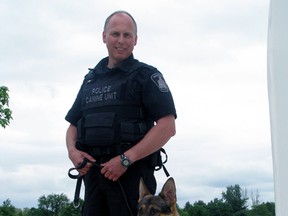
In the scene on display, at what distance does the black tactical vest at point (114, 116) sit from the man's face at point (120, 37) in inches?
5.1

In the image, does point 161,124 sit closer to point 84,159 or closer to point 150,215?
point 84,159

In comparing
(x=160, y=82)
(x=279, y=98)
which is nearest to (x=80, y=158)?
(x=160, y=82)

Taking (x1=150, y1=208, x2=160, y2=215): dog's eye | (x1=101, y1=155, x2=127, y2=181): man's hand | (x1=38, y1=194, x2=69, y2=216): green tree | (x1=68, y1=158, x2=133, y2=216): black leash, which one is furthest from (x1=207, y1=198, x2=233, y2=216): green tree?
(x1=38, y1=194, x2=69, y2=216): green tree

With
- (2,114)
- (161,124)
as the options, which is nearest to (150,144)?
(161,124)

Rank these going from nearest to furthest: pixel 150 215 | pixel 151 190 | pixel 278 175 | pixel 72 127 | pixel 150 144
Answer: pixel 278 175
pixel 150 144
pixel 151 190
pixel 72 127
pixel 150 215

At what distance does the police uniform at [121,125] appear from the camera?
3793 mm

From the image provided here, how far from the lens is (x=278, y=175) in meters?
1.55

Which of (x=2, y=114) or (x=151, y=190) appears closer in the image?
(x=151, y=190)

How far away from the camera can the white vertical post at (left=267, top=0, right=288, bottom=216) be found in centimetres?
154

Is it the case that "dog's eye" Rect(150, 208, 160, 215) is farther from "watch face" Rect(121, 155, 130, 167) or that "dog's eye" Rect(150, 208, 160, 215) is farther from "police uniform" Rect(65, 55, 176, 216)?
"watch face" Rect(121, 155, 130, 167)

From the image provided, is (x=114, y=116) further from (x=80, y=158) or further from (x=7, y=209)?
(x=7, y=209)

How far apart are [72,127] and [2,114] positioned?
13.4 metres

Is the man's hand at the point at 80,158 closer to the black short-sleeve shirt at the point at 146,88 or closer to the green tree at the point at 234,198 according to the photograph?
the black short-sleeve shirt at the point at 146,88

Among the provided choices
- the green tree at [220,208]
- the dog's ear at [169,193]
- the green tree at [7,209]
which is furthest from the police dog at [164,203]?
the green tree at [7,209]
